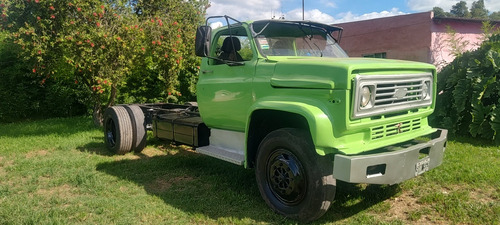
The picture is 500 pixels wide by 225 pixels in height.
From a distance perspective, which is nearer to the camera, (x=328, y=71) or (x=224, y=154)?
(x=328, y=71)

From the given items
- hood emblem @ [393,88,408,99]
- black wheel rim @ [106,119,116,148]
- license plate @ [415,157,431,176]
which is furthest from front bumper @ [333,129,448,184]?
black wheel rim @ [106,119,116,148]

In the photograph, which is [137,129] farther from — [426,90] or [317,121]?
[426,90]

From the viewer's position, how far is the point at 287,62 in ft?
13.0

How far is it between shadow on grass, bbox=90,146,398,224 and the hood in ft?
4.54

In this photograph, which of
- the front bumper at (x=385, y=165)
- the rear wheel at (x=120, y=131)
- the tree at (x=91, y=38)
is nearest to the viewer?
the front bumper at (x=385, y=165)

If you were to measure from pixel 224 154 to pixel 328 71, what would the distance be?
6.02 ft

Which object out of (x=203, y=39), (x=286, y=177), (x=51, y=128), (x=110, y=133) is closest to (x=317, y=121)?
(x=286, y=177)

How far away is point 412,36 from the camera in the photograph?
1194 cm

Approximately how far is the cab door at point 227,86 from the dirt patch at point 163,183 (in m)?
0.87

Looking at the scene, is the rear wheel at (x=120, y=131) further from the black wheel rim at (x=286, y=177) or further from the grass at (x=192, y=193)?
the black wheel rim at (x=286, y=177)

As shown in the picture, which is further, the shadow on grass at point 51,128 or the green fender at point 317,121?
the shadow on grass at point 51,128

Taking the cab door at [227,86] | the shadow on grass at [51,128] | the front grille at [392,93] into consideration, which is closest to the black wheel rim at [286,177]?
the cab door at [227,86]

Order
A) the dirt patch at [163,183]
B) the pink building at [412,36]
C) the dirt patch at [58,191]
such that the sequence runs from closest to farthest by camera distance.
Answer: the dirt patch at [58,191] → the dirt patch at [163,183] → the pink building at [412,36]

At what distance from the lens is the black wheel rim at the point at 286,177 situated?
3752 mm
